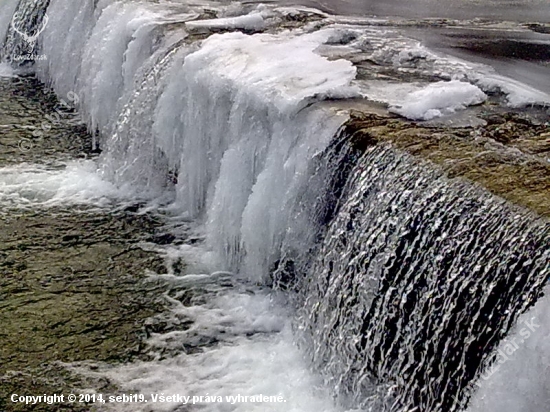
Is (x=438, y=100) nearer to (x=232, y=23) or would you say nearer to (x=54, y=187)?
(x=232, y=23)

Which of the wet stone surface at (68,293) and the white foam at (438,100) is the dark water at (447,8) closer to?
the white foam at (438,100)

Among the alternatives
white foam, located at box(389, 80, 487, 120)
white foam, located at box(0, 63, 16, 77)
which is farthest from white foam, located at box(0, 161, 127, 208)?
white foam, located at box(0, 63, 16, 77)

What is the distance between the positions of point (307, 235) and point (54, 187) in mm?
3232

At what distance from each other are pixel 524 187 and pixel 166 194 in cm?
417

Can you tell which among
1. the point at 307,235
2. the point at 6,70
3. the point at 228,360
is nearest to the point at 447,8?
the point at 307,235

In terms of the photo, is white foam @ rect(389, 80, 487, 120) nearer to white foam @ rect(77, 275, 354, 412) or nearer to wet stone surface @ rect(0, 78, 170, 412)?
white foam @ rect(77, 275, 354, 412)

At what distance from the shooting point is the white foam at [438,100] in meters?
5.81

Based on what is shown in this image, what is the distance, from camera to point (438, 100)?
5961mm

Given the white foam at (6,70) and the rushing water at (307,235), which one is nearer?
the rushing water at (307,235)

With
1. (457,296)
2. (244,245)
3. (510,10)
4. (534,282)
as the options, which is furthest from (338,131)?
(510,10)

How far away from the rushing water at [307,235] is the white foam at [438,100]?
0.06m

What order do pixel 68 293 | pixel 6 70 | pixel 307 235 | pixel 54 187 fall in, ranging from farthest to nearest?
pixel 6 70 → pixel 54 187 → pixel 68 293 → pixel 307 235

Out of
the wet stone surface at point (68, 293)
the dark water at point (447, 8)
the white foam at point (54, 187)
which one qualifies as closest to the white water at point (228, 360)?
the wet stone surface at point (68, 293)

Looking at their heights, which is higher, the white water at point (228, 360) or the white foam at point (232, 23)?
the white foam at point (232, 23)
